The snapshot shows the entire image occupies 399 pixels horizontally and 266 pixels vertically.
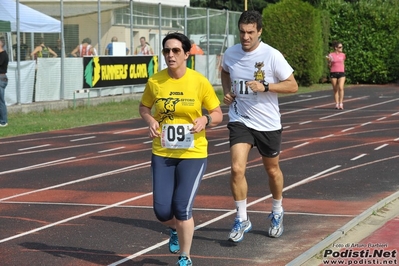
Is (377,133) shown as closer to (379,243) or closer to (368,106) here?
(368,106)

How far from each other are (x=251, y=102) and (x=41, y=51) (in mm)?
17452

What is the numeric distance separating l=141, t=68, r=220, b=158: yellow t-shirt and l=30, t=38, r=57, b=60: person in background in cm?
1798

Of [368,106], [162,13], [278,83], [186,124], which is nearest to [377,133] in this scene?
[368,106]

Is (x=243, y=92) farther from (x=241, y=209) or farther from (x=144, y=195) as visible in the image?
(x=144, y=195)

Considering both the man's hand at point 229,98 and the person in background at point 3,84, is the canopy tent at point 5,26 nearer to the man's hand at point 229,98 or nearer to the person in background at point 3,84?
the person in background at point 3,84

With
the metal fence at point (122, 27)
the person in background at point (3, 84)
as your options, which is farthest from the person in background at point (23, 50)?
the person in background at point (3, 84)

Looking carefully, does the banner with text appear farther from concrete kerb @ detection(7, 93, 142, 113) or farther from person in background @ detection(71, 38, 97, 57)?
concrete kerb @ detection(7, 93, 142, 113)

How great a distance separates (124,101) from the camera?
28.8 metres

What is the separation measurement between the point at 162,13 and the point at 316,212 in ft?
75.6

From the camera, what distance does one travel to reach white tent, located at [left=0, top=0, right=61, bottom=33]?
24344 mm

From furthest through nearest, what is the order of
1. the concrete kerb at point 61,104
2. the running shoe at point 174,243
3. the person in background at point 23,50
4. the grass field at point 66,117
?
the person in background at point 23,50 < the concrete kerb at point 61,104 < the grass field at point 66,117 < the running shoe at point 174,243

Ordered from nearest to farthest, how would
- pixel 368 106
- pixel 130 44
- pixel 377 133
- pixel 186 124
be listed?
1. pixel 186 124
2. pixel 377 133
3. pixel 368 106
4. pixel 130 44

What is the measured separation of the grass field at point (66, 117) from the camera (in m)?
20.1

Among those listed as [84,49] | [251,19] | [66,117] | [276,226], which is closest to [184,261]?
[276,226]
